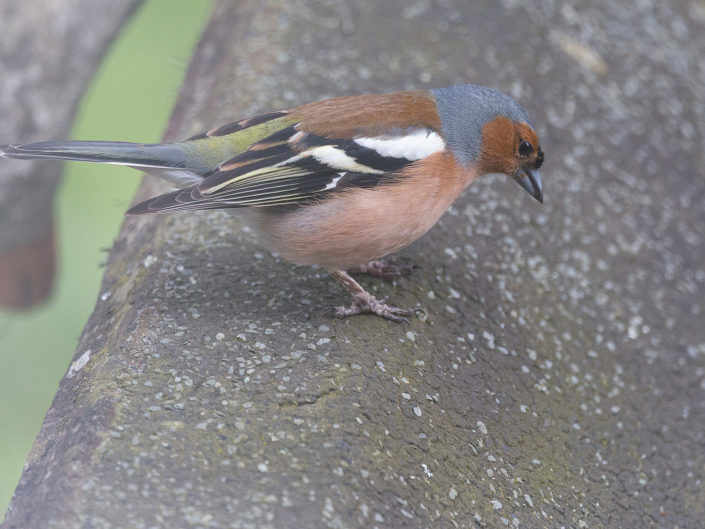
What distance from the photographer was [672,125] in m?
5.25

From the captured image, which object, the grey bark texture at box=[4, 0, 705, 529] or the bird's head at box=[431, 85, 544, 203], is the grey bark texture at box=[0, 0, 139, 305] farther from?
the bird's head at box=[431, 85, 544, 203]

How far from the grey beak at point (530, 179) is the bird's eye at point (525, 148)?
0.09 metres

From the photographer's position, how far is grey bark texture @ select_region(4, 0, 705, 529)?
2.70 meters

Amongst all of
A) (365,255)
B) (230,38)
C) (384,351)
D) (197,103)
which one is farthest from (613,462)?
(230,38)

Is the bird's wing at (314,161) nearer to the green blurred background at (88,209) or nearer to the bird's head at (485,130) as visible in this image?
the bird's head at (485,130)

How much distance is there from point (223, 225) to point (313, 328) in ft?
3.16

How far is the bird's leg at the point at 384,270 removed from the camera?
3.83 meters

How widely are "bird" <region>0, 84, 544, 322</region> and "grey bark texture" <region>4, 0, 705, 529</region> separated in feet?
1.08

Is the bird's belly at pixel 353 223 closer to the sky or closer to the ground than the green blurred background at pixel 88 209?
closer to the sky

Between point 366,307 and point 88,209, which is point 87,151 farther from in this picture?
point 88,209

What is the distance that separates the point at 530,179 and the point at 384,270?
2.65 feet

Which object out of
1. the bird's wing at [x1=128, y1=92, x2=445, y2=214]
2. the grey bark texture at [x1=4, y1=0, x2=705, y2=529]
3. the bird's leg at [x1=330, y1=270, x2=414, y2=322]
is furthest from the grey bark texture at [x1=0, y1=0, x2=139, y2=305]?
the bird's leg at [x1=330, y1=270, x2=414, y2=322]

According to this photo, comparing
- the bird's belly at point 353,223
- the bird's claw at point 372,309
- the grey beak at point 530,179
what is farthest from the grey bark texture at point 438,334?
the grey beak at point 530,179

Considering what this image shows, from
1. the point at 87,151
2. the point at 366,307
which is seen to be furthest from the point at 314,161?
the point at 87,151
